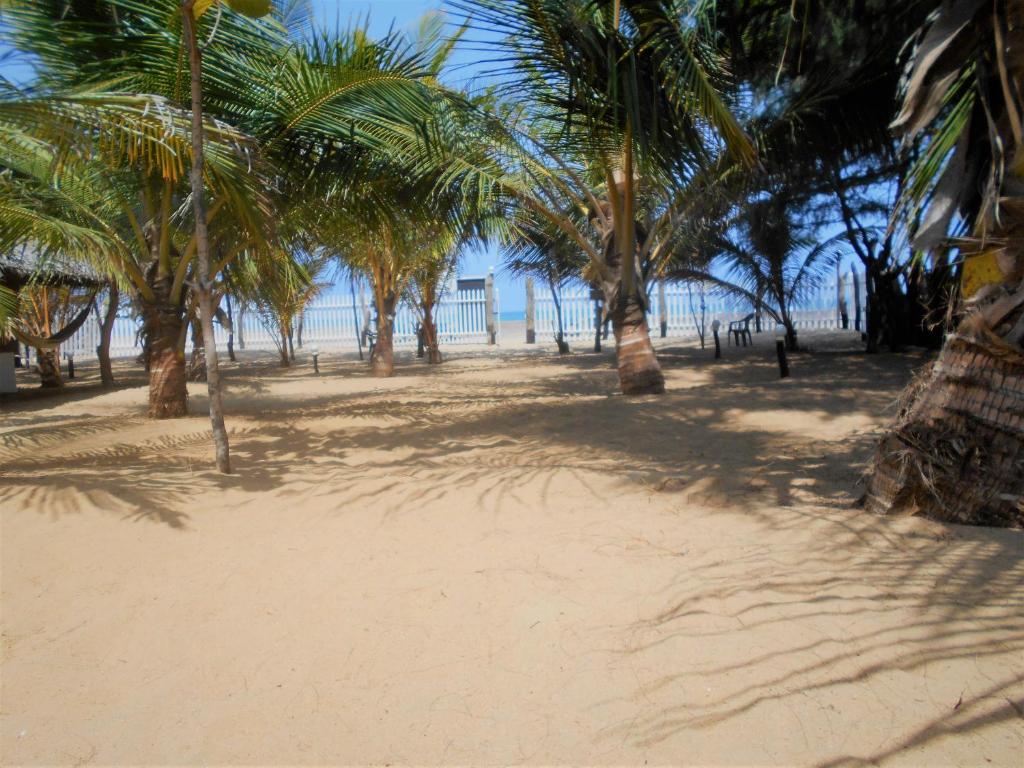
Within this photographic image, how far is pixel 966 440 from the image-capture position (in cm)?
329

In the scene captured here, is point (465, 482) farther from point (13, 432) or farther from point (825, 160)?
point (825, 160)

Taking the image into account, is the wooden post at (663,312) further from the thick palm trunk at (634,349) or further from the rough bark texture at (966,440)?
the rough bark texture at (966,440)

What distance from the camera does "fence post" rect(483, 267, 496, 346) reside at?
68.0ft

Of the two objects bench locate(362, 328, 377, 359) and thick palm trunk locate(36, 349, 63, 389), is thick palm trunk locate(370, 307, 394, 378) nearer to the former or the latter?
thick palm trunk locate(36, 349, 63, 389)

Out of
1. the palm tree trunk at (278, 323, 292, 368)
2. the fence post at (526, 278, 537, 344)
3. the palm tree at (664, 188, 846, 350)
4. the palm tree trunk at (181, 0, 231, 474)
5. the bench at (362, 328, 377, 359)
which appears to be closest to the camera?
the palm tree trunk at (181, 0, 231, 474)

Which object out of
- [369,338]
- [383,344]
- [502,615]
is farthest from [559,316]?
[502,615]

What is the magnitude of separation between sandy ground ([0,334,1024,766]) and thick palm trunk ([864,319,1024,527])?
0.15m

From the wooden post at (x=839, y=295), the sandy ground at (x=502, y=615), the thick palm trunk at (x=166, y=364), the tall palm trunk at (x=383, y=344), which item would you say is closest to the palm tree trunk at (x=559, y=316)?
the tall palm trunk at (x=383, y=344)

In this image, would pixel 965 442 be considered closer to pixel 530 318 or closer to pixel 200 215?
pixel 200 215

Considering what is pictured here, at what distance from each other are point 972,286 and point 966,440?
0.72m

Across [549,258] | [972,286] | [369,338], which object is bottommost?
[972,286]

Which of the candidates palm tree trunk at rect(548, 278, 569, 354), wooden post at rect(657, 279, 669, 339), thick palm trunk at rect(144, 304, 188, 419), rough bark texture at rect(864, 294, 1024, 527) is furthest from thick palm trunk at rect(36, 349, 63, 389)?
wooden post at rect(657, 279, 669, 339)

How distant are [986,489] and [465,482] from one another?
2.71 m

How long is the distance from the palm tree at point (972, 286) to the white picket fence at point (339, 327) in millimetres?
17376
